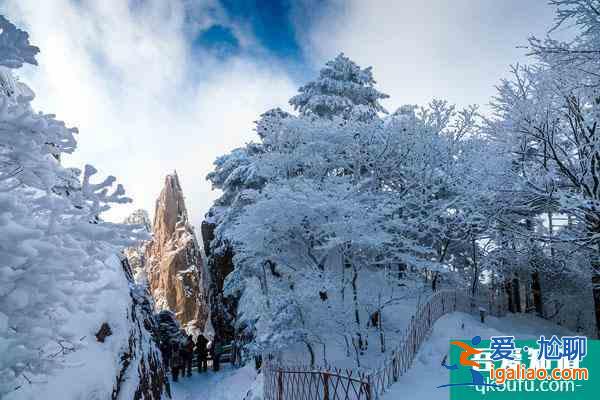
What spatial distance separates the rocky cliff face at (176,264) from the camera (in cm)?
3441

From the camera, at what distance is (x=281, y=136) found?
14398 millimetres

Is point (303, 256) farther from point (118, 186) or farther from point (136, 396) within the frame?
point (118, 186)

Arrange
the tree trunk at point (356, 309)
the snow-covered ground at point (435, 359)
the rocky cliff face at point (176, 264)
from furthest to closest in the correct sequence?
1. the rocky cliff face at point (176, 264)
2. the tree trunk at point (356, 309)
3. the snow-covered ground at point (435, 359)

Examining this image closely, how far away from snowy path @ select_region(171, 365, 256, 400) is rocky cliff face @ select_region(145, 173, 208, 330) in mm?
16527

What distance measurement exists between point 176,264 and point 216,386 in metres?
20.7

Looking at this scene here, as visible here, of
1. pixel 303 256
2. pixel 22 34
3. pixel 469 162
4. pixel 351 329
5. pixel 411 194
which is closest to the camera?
pixel 22 34

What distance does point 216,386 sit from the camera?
52.7ft

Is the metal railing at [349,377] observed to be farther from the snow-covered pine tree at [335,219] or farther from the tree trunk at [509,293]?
the tree trunk at [509,293]

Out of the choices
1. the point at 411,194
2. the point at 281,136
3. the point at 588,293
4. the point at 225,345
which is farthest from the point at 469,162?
the point at 225,345

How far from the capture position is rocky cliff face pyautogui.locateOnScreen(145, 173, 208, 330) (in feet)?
113

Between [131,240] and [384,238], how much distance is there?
8.08m

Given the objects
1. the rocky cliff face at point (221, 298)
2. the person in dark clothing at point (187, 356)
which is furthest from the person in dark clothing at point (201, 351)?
the rocky cliff face at point (221, 298)

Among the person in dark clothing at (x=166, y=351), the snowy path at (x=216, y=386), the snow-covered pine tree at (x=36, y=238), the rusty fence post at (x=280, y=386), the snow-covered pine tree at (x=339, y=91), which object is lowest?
the snowy path at (x=216, y=386)

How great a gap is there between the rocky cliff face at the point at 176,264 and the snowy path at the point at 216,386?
16527mm
